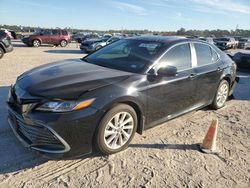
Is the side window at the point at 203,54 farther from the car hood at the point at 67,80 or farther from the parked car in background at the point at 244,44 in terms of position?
the parked car in background at the point at 244,44

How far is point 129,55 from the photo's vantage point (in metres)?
4.44

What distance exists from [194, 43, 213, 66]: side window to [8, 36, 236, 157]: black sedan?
0.02m

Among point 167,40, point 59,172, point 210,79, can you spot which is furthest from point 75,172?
point 210,79

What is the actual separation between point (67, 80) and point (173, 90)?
178 centimetres

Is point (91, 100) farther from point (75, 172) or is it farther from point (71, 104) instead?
point (75, 172)

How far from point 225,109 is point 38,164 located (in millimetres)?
4472

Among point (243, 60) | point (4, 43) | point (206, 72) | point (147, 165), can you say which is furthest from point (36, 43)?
point (147, 165)

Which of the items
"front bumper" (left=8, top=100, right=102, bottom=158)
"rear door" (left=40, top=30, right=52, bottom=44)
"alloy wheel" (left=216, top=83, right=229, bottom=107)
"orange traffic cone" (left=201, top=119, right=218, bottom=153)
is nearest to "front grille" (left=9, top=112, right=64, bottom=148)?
"front bumper" (left=8, top=100, right=102, bottom=158)

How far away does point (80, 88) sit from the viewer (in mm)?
3275

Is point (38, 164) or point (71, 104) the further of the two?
point (38, 164)

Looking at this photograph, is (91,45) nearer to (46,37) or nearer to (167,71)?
(46,37)

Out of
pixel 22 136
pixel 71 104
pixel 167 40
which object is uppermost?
pixel 167 40

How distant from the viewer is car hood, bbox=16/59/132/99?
321 cm

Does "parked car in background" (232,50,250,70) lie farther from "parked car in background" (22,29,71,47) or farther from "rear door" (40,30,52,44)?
"rear door" (40,30,52,44)
